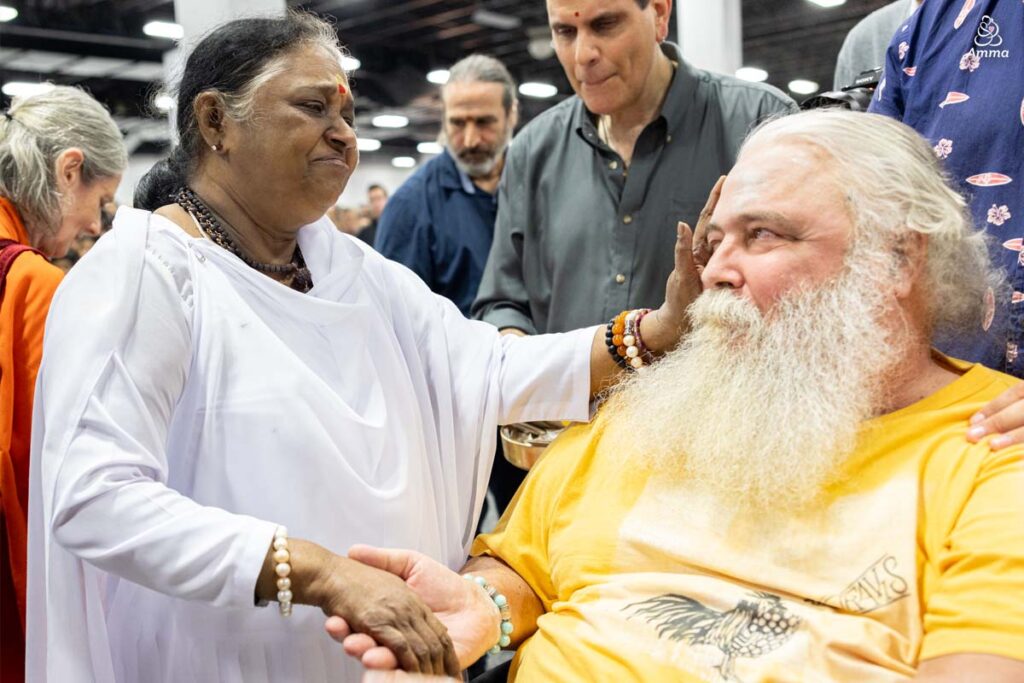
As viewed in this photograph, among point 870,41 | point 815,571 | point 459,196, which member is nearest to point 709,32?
point 459,196

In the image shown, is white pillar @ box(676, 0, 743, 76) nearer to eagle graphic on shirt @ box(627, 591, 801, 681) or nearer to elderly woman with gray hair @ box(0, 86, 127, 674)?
elderly woman with gray hair @ box(0, 86, 127, 674)

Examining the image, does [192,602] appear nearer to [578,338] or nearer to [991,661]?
[578,338]

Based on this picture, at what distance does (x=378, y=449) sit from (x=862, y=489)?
2.73ft

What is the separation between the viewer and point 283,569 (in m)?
1.67

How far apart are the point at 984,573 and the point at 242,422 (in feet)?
3.86

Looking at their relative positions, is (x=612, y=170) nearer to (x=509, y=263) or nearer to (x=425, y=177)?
(x=509, y=263)

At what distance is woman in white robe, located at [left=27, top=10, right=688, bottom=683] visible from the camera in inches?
66.6

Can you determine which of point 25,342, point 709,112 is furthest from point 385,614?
point 709,112

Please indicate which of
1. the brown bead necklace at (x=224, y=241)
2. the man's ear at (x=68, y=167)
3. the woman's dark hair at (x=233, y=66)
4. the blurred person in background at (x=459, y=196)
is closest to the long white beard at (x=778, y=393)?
the brown bead necklace at (x=224, y=241)

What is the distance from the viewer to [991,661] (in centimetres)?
138

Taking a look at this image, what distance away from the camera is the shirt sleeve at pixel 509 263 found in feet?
10.3

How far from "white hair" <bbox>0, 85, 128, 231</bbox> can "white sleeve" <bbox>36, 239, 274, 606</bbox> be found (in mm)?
1512

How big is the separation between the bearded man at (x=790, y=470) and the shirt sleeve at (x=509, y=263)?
1.15 m

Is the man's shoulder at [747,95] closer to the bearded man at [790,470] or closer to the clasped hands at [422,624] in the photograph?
the bearded man at [790,470]
